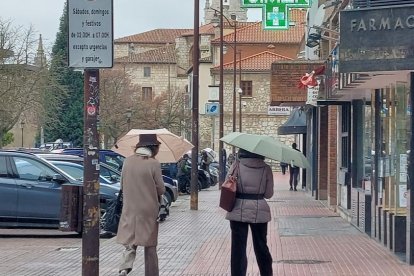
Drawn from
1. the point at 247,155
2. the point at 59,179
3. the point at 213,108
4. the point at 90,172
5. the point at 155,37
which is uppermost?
the point at 155,37

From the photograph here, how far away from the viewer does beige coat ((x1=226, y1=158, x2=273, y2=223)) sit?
39.0 ft

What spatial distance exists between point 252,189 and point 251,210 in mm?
250

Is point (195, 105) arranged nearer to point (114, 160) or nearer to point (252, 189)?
point (114, 160)

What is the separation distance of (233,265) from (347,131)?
1201 centimetres

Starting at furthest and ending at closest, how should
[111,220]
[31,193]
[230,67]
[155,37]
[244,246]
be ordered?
[155,37] → [230,67] → [31,193] → [111,220] → [244,246]

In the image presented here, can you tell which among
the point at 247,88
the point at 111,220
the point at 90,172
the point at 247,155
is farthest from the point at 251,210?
the point at 247,88

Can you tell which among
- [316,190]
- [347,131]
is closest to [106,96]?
[316,190]

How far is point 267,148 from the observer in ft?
39.3

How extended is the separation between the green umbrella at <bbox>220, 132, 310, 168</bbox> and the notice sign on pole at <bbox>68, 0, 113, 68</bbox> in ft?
7.04

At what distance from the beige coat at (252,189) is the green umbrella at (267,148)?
215mm

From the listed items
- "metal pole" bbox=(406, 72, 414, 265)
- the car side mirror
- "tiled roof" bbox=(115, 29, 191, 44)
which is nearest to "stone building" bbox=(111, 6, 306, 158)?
"tiled roof" bbox=(115, 29, 191, 44)

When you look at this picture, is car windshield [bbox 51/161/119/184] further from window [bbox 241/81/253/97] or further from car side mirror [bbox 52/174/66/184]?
window [bbox 241/81/253/97]

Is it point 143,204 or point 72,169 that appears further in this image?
point 72,169

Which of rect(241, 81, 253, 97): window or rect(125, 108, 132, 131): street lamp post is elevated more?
rect(241, 81, 253, 97): window
